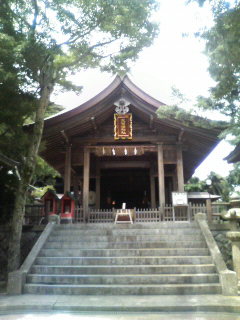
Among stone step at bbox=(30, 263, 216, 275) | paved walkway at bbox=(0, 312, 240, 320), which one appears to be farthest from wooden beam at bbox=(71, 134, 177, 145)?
paved walkway at bbox=(0, 312, 240, 320)

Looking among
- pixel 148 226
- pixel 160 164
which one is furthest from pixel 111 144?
pixel 148 226

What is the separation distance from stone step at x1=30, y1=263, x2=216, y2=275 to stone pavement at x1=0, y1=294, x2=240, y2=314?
100 cm

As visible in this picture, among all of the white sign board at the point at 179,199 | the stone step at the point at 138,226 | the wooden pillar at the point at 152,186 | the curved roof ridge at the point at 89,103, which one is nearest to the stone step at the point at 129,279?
the stone step at the point at 138,226

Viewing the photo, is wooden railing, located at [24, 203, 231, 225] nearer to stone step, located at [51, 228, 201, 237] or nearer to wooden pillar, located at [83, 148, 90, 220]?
wooden pillar, located at [83, 148, 90, 220]

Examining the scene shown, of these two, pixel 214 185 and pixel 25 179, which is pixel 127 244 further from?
pixel 214 185

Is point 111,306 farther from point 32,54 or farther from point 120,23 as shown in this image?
point 120,23

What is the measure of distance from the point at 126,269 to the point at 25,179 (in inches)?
154

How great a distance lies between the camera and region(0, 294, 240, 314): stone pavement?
5.61 metres

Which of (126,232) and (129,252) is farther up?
(126,232)

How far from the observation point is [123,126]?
43.6 feet

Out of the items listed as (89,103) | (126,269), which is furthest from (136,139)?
(126,269)

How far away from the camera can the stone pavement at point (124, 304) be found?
5.61 meters

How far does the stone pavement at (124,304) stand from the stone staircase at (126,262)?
1.35 ft

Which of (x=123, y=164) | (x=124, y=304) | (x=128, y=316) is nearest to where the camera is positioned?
(x=128, y=316)
